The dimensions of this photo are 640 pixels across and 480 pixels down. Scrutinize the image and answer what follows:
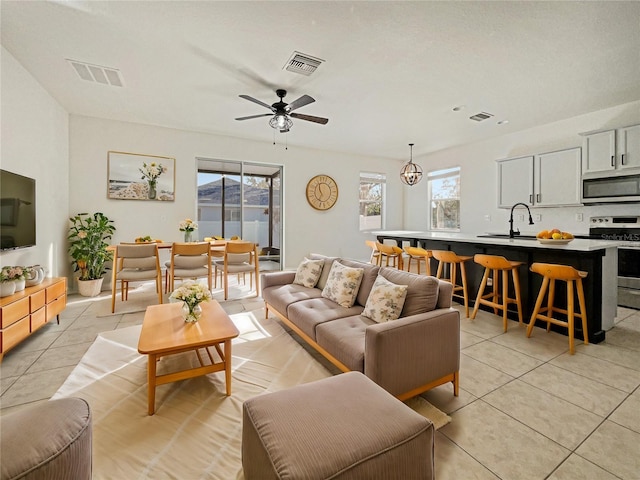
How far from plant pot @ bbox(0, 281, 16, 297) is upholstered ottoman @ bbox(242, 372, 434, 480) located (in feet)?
8.86

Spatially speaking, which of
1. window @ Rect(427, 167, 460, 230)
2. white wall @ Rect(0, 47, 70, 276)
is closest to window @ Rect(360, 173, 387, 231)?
window @ Rect(427, 167, 460, 230)

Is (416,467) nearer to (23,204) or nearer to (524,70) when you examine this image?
(524,70)

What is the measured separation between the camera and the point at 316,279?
344 cm

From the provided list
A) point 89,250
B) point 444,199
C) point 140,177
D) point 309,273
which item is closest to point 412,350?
point 309,273

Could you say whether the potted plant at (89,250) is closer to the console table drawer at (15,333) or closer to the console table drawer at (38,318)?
the console table drawer at (38,318)

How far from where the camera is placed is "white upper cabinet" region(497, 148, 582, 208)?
4.50m

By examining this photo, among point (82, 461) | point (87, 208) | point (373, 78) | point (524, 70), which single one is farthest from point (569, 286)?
point (87, 208)

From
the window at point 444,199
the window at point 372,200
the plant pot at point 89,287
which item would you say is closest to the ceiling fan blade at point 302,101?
the plant pot at point 89,287

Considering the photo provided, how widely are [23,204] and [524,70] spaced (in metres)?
5.48

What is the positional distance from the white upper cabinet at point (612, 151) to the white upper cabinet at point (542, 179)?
0.15 m

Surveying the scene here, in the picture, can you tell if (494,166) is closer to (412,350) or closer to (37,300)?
(412,350)

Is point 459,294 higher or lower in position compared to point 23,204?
lower

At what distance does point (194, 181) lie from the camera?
554 cm

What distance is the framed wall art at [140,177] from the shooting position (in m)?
4.97
